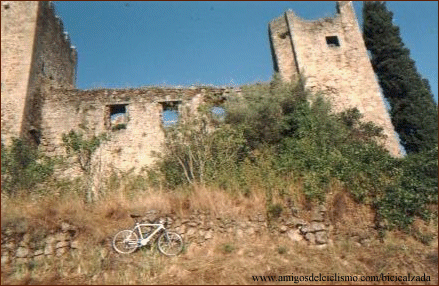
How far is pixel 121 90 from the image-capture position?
15266 mm

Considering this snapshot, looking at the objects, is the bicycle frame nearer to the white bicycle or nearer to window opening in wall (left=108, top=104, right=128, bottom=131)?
the white bicycle

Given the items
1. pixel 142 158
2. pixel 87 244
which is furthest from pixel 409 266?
pixel 142 158

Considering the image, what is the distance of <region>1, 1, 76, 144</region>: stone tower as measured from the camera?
13109 millimetres

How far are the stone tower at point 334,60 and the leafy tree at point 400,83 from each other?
43cm

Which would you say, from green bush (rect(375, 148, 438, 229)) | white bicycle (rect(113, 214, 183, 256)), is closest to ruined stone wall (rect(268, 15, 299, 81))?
green bush (rect(375, 148, 438, 229))

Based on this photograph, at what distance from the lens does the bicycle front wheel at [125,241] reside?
26.5ft

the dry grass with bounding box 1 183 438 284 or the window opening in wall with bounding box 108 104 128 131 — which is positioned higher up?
the window opening in wall with bounding box 108 104 128 131

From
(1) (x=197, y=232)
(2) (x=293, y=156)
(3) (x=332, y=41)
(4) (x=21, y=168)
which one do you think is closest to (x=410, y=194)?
(2) (x=293, y=156)

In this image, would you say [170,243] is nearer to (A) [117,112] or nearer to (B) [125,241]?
(B) [125,241]

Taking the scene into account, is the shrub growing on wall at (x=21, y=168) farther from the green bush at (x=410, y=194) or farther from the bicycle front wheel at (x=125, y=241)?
the green bush at (x=410, y=194)

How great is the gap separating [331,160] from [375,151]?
4.59 ft

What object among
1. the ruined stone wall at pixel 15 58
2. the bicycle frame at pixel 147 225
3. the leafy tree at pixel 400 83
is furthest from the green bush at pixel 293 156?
the ruined stone wall at pixel 15 58

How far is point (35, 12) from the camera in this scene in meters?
14.4

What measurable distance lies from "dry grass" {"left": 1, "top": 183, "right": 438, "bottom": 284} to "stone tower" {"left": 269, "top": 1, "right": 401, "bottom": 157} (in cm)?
679
